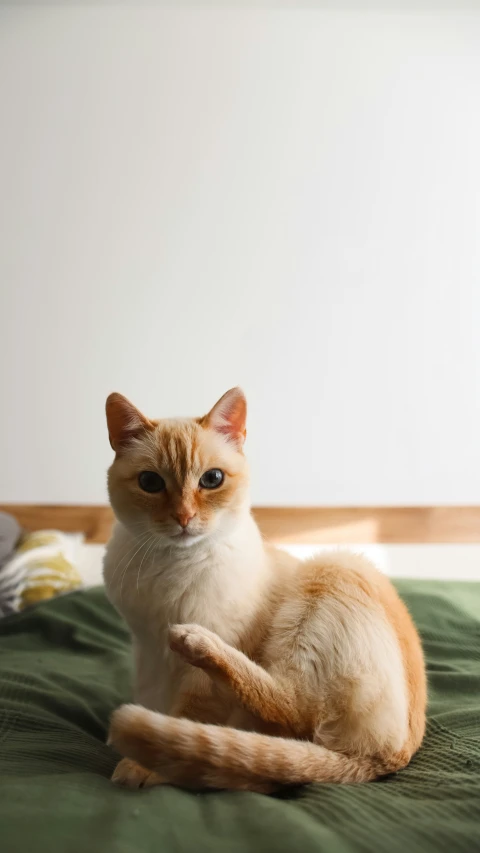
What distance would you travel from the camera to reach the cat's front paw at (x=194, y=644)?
80 cm

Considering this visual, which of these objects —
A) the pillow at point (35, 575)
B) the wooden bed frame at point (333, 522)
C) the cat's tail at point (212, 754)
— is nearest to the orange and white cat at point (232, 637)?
the cat's tail at point (212, 754)

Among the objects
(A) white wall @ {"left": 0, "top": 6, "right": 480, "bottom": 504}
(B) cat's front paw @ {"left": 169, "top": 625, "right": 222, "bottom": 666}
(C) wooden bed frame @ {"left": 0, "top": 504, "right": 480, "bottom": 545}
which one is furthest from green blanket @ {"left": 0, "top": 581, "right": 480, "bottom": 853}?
(A) white wall @ {"left": 0, "top": 6, "right": 480, "bottom": 504}

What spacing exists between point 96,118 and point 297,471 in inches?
61.9

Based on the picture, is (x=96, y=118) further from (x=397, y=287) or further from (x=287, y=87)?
(x=397, y=287)

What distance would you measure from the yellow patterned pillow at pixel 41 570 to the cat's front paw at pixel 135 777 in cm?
106

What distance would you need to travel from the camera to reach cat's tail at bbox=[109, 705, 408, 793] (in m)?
0.73

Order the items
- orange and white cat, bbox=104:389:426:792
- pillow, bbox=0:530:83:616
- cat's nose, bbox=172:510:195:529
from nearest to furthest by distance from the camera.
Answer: orange and white cat, bbox=104:389:426:792
cat's nose, bbox=172:510:195:529
pillow, bbox=0:530:83:616

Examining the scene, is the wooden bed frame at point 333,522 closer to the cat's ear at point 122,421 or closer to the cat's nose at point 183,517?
the cat's ear at point 122,421

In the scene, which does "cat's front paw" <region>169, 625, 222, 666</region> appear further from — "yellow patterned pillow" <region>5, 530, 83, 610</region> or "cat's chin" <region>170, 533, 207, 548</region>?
"yellow patterned pillow" <region>5, 530, 83, 610</region>

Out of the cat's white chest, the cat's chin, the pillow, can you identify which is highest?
the cat's chin

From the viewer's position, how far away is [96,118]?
2379mm

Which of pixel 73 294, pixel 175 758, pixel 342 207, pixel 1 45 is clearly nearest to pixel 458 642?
pixel 175 758

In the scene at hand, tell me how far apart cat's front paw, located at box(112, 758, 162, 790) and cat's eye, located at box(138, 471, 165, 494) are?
380 millimetres

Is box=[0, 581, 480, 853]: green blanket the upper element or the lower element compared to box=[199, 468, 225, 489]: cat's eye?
lower
